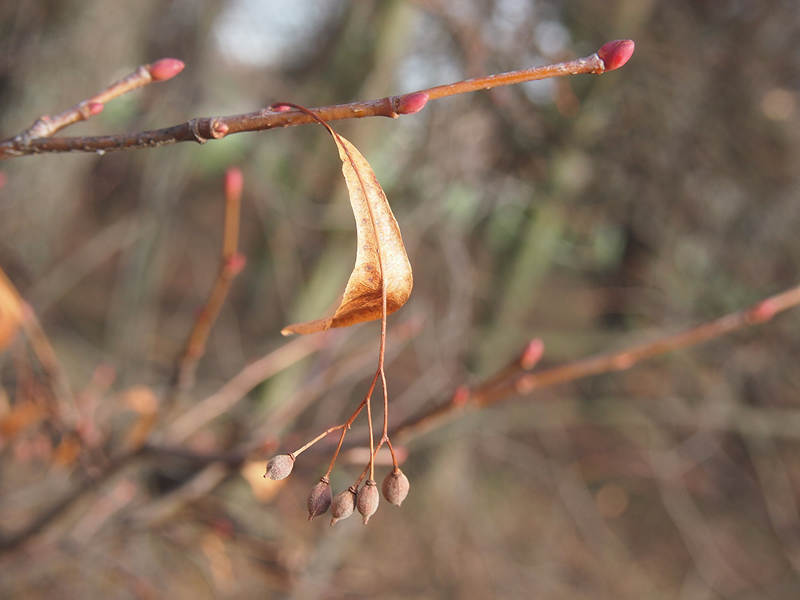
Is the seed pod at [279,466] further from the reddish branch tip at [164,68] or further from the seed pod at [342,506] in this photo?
the reddish branch tip at [164,68]

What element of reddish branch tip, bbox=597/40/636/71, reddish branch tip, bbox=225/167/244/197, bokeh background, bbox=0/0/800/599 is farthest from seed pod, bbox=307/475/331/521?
bokeh background, bbox=0/0/800/599

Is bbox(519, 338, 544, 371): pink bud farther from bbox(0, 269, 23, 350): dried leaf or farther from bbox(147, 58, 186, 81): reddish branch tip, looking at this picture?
bbox(0, 269, 23, 350): dried leaf

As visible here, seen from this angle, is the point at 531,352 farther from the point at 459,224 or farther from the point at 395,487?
the point at 459,224

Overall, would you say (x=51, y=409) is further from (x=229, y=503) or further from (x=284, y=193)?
(x=284, y=193)

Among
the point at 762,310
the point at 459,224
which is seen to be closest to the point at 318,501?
the point at 762,310

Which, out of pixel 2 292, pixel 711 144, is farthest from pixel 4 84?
pixel 711 144

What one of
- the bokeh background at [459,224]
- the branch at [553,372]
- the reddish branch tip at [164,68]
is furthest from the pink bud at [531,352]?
the bokeh background at [459,224]

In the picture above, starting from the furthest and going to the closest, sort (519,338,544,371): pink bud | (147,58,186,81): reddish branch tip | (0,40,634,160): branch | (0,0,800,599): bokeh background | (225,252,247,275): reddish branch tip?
1. (0,0,800,599): bokeh background
2. (225,252,247,275): reddish branch tip
3. (519,338,544,371): pink bud
4. (147,58,186,81): reddish branch tip
5. (0,40,634,160): branch
